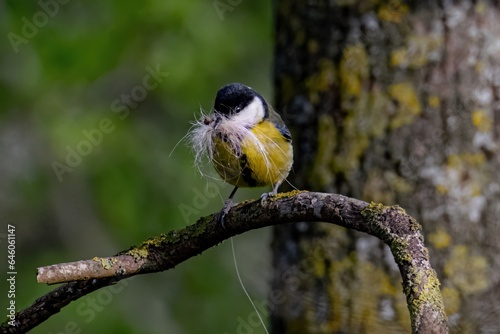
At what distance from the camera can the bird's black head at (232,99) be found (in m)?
2.69

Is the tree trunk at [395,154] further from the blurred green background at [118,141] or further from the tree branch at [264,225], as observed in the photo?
the blurred green background at [118,141]

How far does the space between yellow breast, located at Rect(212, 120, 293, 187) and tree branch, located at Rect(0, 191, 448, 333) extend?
1.42ft

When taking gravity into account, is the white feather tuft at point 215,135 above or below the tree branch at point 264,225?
below

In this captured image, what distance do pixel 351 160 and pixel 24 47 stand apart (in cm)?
302

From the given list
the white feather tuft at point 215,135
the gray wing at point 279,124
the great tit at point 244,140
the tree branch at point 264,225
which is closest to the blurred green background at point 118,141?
the gray wing at point 279,124

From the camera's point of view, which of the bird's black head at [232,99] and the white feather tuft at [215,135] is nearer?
the white feather tuft at [215,135]

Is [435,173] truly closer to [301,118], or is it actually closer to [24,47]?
[301,118]

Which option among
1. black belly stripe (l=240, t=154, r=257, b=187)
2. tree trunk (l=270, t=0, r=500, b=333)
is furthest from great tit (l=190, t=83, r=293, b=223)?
tree trunk (l=270, t=0, r=500, b=333)

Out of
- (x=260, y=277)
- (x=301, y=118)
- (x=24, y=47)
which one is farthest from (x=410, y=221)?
(x=24, y=47)

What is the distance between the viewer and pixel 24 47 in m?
4.94

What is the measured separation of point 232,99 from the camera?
273 cm

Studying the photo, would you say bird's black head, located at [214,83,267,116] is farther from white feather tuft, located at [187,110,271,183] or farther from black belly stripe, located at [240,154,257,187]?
black belly stripe, located at [240,154,257,187]

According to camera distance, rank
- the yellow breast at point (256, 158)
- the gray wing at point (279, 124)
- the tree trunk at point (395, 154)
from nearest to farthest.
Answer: the yellow breast at point (256, 158)
the tree trunk at point (395, 154)
the gray wing at point (279, 124)

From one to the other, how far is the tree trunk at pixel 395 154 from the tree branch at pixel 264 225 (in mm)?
788
